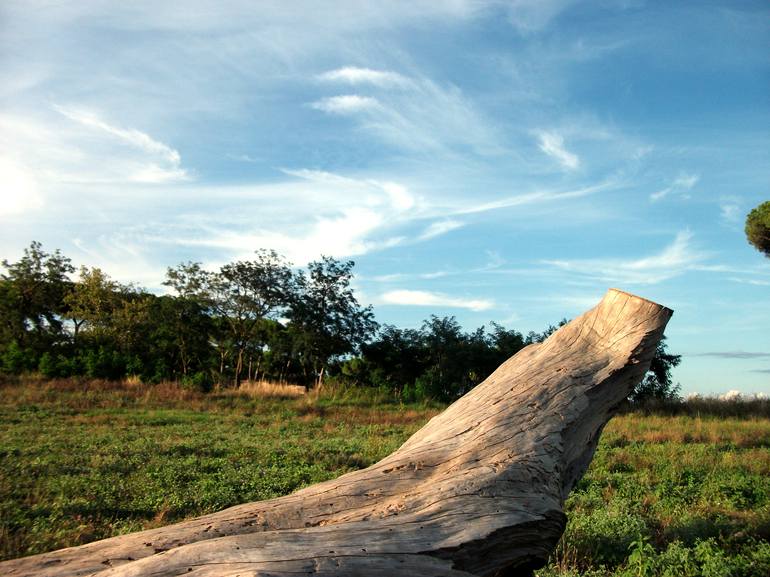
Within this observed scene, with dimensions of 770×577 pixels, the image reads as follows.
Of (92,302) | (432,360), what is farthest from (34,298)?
(432,360)

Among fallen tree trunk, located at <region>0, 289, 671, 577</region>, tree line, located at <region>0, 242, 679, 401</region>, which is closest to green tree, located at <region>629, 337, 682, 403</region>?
tree line, located at <region>0, 242, 679, 401</region>

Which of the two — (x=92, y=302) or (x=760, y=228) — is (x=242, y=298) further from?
(x=760, y=228)

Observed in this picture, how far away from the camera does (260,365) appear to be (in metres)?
34.9

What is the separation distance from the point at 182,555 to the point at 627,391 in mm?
4181

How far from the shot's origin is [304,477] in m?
9.94

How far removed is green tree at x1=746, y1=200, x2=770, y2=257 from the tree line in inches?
412

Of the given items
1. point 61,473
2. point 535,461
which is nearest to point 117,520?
point 61,473

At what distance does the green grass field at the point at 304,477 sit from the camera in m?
6.41

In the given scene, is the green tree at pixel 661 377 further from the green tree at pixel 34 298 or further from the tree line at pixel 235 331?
the green tree at pixel 34 298

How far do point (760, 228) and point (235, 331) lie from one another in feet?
86.7

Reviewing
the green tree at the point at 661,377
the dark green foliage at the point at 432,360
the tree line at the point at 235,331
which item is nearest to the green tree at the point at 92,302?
the tree line at the point at 235,331

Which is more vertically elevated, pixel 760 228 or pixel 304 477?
pixel 760 228

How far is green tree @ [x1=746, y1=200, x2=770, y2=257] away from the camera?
26.2 m

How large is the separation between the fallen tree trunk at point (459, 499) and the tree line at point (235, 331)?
25.2m
